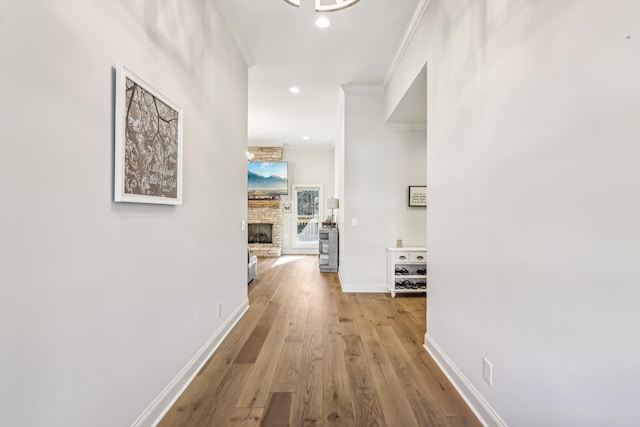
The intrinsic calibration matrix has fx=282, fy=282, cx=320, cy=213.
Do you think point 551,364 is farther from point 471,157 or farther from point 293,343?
point 293,343

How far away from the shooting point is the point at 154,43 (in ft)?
5.16

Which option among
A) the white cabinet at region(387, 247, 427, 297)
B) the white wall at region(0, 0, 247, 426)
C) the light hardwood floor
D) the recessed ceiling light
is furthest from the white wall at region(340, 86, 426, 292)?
the white wall at region(0, 0, 247, 426)

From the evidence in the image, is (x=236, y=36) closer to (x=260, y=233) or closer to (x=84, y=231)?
(x=84, y=231)

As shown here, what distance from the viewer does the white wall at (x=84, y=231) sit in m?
0.87

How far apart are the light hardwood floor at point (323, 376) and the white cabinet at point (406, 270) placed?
1.76 ft

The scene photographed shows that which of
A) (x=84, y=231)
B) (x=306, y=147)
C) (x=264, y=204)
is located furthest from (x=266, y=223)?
(x=84, y=231)

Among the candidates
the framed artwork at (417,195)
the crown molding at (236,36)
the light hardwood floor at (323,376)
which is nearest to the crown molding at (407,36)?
the framed artwork at (417,195)

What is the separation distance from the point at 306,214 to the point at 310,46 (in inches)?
208

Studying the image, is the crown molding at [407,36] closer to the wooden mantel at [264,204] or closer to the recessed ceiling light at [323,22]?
the recessed ceiling light at [323,22]

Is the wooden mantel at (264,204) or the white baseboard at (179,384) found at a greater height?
the wooden mantel at (264,204)

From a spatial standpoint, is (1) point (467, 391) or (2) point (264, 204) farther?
(2) point (264, 204)

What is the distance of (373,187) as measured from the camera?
4223 millimetres

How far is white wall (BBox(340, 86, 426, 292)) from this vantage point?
421cm

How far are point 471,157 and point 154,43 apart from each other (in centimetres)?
196
